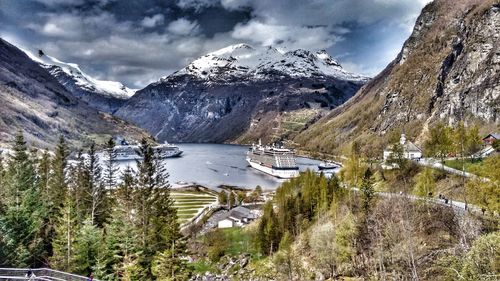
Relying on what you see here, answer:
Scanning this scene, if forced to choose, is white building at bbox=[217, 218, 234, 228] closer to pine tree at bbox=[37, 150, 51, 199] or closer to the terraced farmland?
the terraced farmland

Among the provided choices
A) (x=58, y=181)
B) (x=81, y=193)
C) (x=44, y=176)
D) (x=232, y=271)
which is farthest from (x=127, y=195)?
(x=44, y=176)

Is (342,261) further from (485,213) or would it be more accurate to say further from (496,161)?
(496,161)

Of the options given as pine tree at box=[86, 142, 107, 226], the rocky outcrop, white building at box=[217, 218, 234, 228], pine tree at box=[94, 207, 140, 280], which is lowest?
the rocky outcrop

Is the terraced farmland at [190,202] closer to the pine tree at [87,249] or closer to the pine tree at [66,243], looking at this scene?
the pine tree at [66,243]


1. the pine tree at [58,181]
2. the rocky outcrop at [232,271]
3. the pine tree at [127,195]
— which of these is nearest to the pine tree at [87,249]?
the pine tree at [127,195]

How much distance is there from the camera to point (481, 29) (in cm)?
19388

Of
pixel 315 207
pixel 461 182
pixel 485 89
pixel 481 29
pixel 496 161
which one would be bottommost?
pixel 315 207

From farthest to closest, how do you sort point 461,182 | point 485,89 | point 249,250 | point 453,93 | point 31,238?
point 453,93 → point 485,89 → point 249,250 → point 461,182 → point 31,238

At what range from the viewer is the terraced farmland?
374 feet

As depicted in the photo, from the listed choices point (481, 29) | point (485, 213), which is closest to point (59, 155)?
point (485, 213)

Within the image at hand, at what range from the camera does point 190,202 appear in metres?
130

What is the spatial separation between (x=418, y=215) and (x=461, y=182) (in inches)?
747

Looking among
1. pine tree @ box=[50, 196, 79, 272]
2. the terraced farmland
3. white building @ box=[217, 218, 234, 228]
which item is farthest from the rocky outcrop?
the terraced farmland

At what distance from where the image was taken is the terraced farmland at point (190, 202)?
11406 cm
